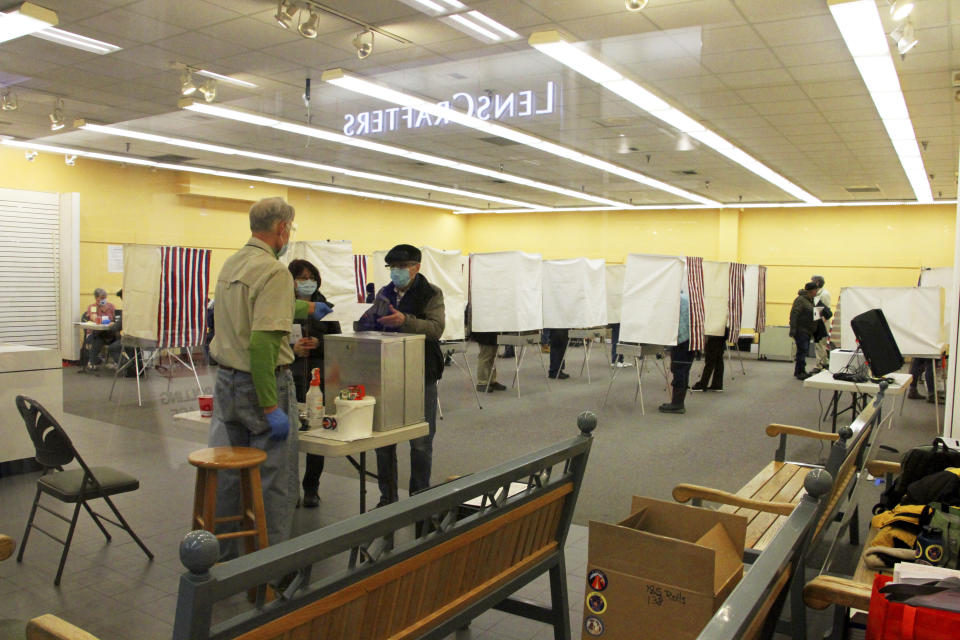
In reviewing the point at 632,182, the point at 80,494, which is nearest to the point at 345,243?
the point at 632,182

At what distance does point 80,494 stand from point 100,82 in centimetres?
513

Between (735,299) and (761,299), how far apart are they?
1207 millimetres

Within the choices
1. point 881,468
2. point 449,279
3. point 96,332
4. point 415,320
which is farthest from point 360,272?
point 881,468

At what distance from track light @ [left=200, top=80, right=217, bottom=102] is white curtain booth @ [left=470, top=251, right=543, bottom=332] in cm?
321

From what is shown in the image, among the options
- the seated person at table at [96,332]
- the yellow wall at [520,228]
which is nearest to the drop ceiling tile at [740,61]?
the yellow wall at [520,228]

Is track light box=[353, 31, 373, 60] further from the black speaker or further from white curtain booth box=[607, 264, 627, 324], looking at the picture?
the black speaker

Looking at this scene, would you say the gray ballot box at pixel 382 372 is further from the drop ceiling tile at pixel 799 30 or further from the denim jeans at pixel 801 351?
the denim jeans at pixel 801 351

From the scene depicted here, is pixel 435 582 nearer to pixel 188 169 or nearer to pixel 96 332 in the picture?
pixel 96 332

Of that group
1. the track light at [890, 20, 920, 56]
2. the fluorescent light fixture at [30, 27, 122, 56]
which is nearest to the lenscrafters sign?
the fluorescent light fixture at [30, 27, 122, 56]

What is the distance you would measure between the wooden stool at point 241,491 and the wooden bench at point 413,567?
95 cm

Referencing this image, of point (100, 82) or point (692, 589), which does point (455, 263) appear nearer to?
point (100, 82)

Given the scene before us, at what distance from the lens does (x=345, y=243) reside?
713cm

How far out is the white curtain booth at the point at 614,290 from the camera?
8.10 metres

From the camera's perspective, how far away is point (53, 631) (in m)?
1.53
